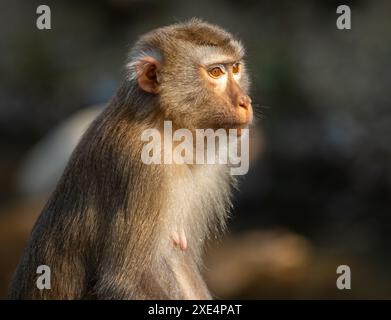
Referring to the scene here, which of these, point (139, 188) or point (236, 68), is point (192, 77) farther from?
point (139, 188)

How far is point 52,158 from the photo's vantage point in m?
18.6

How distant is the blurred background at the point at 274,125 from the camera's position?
1590cm

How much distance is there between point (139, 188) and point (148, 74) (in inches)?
36.8

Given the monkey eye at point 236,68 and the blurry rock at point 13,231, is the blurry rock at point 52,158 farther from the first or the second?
the monkey eye at point 236,68

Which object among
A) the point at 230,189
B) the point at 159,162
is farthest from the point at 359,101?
the point at 159,162

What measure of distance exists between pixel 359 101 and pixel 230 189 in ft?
36.7

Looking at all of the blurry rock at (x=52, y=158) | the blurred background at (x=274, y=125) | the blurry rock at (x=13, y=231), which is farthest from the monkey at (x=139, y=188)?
the blurry rock at (x=52, y=158)

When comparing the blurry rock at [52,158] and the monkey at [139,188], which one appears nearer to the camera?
the monkey at [139,188]

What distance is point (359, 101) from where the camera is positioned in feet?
62.0

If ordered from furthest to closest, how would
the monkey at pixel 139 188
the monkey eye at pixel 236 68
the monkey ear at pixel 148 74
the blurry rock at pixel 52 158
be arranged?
the blurry rock at pixel 52 158 < the monkey eye at pixel 236 68 < the monkey ear at pixel 148 74 < the monkey at pixel 139 188

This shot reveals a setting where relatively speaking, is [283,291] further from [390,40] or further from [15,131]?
[15,131]

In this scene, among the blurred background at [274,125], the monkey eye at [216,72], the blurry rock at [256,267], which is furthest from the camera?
the blurred background at [274,125]

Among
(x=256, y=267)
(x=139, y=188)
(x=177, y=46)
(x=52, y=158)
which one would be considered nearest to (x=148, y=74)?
(x=177, y=46)

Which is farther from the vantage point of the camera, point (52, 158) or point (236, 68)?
point (52, 158)
